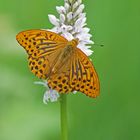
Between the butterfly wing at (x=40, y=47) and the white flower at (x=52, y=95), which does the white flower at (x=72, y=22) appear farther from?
the white flower at (x=52, y=95)

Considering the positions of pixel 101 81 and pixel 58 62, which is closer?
pixel 58 62

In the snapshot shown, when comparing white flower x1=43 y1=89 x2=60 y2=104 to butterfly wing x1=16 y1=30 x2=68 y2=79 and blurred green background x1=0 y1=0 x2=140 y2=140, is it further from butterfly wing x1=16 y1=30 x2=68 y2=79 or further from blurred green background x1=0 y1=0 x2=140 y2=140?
blurred green background x1=0 y1=0 x2=140 y2=140

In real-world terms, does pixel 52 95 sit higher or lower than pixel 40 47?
lower

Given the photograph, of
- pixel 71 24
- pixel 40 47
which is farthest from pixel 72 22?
pixel 40 47

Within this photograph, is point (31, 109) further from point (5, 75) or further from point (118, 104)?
point (118, 104)

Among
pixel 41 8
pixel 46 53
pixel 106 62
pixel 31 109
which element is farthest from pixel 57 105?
pixel 46 53

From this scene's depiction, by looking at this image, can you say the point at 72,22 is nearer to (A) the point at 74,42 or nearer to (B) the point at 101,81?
(A) the point at 74,42

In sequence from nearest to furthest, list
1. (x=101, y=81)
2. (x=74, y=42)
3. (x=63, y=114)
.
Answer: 1. (x=63, y=114)
2. (x=74, y=42)
3. (x=101, y=81)

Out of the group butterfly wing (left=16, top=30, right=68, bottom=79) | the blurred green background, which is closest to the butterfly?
butterfly wing (left=16, top=30, right=68, bottom=79)
